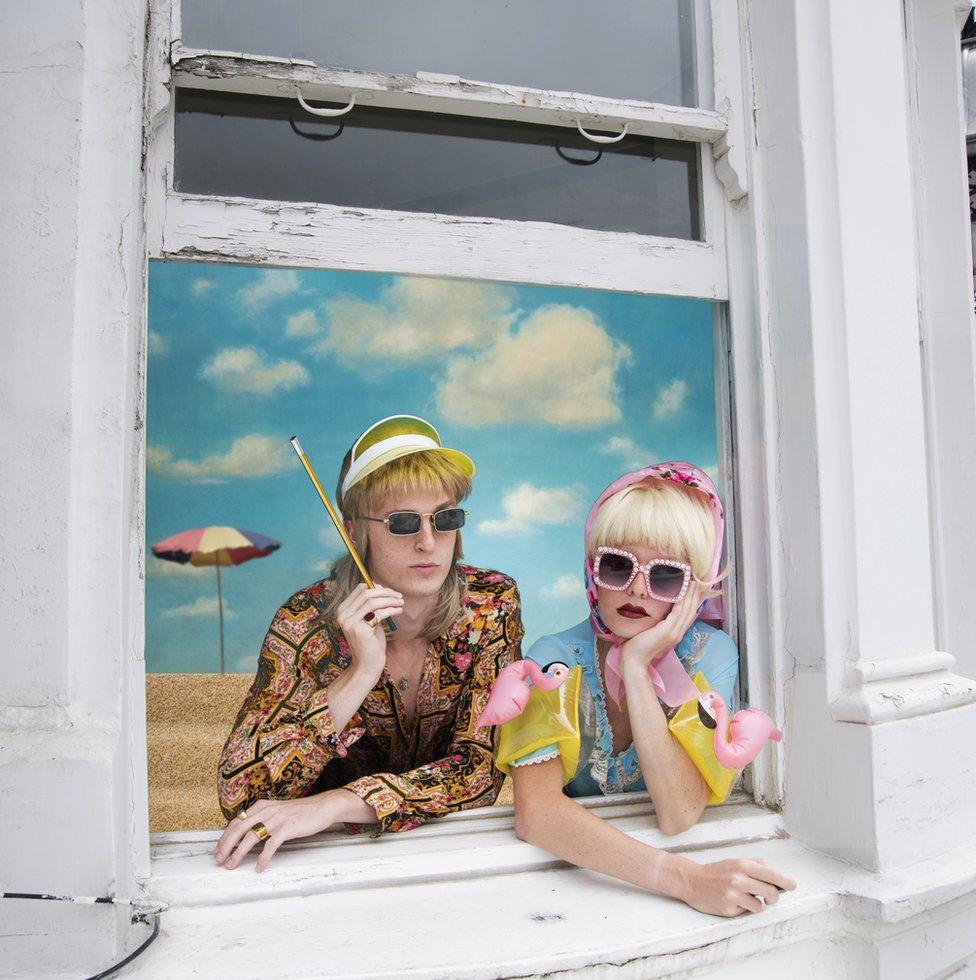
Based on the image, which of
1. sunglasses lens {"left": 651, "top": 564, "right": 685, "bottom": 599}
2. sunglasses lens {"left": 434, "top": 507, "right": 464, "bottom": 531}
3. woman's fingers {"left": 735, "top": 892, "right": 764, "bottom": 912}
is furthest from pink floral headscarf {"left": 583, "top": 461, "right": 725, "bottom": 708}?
woman's fingers {"left": 735, "top": 892, "right": 764, "bottom": 912}

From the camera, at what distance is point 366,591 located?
81.9 inches

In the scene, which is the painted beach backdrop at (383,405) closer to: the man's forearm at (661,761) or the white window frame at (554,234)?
the white window frame at (554,234)

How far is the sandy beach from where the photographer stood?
6.52 ft

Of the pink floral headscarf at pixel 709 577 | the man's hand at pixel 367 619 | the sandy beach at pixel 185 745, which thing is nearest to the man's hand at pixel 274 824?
the sandy beach at pixel 185 745

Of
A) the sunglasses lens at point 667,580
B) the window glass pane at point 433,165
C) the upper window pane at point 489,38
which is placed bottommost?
the sunglasses lens at point 667,580

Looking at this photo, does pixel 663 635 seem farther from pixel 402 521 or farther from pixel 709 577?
pixel 402 521

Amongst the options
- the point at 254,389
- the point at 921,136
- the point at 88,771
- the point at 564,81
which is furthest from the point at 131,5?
the point at 921,136

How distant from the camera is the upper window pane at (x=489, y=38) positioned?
209 centimetres

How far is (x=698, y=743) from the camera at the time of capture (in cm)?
206

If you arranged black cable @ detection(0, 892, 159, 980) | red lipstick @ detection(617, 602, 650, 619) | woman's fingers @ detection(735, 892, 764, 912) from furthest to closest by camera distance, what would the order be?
red lipstick @ detection(617, 602, 650, 619), woman's fingers @ detection(735, 892, 764, 912), black cable @ detection(0, 892, 159, 980)

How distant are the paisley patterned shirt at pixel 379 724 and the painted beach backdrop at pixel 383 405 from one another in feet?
0.21

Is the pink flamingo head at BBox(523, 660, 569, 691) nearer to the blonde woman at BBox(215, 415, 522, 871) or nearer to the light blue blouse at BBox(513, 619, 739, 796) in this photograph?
the light blue blouse at BBox(513, 619, 739, 796)

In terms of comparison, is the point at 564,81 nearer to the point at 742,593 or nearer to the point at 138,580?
the point at 742,593

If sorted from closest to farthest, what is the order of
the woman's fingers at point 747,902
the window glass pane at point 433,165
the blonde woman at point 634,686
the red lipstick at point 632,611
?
the woman's fingers at point 747,902
the blonde woman at point 634,686
the window glass pane at point 433,165
the red lipstick at point 632,611
